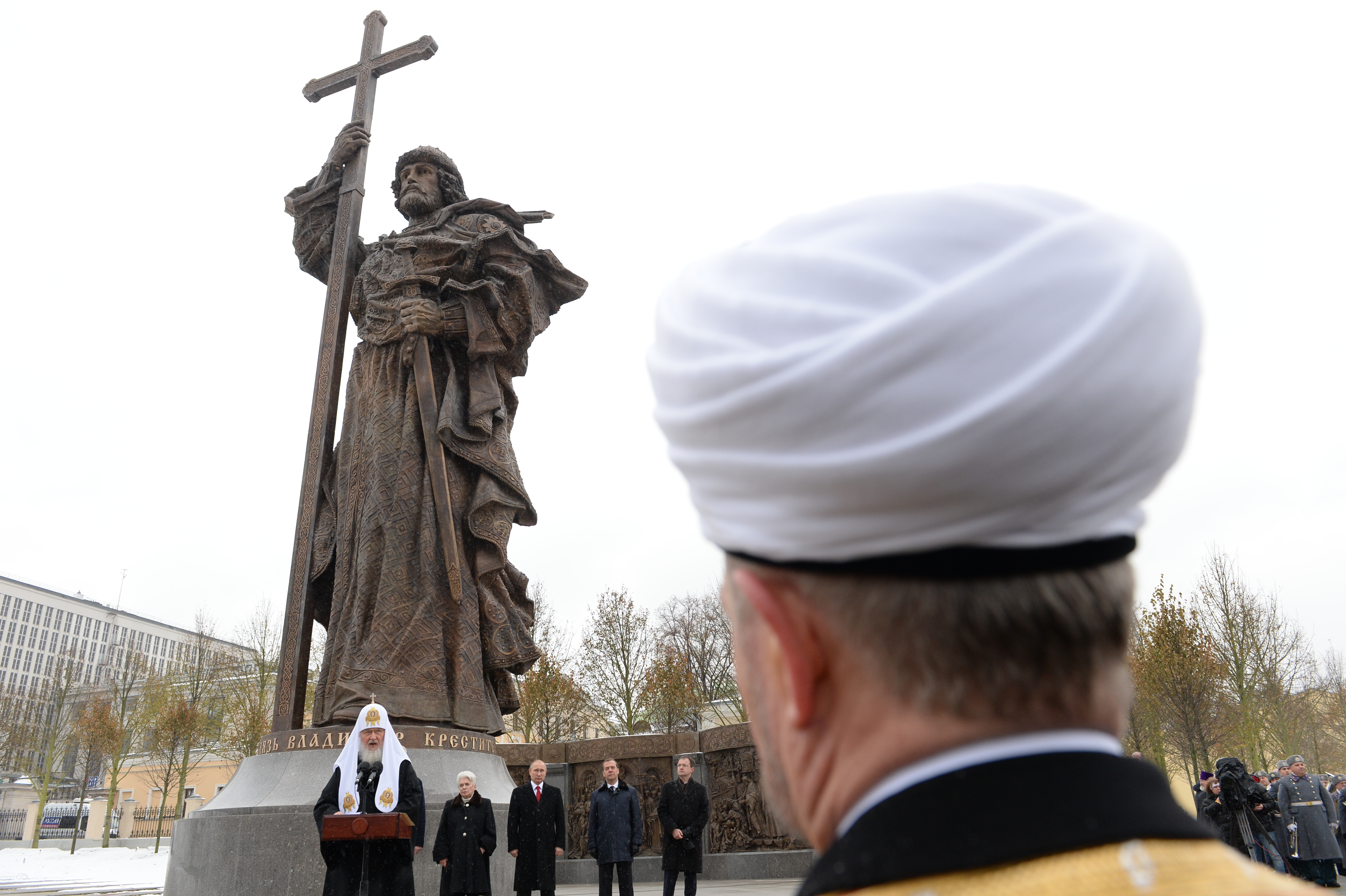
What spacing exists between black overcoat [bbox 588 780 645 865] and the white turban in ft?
27.3

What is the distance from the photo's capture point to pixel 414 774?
640 cm

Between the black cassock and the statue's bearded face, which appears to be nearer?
the black cassock

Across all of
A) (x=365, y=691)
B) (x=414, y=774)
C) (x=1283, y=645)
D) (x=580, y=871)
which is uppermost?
(x=1283, y=645)

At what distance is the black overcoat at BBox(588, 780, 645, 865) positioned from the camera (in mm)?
8523

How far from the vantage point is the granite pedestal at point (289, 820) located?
22.4 feet

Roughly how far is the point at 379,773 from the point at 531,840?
6.31 ft

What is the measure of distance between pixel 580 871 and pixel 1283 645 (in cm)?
2392

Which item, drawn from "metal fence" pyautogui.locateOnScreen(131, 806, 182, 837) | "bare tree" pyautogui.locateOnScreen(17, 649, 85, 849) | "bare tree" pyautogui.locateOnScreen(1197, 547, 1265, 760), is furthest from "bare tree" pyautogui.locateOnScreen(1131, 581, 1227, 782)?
"metal fence" pyautogui.locateOnScreen(131, 806, 182, 837)

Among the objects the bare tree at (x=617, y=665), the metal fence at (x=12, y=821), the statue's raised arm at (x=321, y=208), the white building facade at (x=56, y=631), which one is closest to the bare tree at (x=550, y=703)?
the bare tree at (x=617, y=665)

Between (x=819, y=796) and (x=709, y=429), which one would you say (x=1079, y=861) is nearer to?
(x=819, y=796)

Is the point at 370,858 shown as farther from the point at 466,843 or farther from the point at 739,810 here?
the point at 739,810

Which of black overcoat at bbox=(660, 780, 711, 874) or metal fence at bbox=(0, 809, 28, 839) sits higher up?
metal fence at bbox=(0, 809, 28, 839)

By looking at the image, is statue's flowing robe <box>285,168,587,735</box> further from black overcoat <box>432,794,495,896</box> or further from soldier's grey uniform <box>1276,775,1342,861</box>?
soldier's grey uniform <box>1276,775,1342,861</box>

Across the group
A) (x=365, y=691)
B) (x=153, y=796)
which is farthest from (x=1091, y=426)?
(x=153, y=796)
